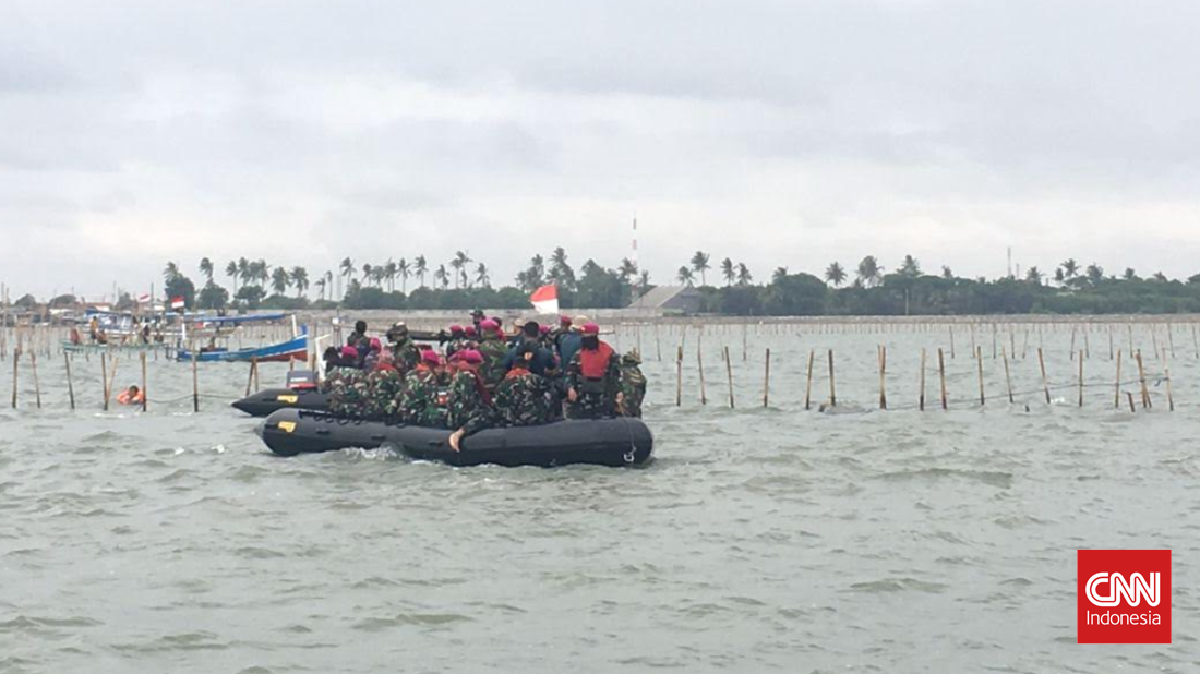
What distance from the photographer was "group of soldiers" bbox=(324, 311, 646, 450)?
2445 cm

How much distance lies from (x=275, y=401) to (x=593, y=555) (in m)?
20.2

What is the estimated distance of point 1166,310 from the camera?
180m

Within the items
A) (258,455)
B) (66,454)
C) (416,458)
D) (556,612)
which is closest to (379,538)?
(556,612)

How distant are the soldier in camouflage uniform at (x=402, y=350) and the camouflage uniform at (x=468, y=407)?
2.47 metres

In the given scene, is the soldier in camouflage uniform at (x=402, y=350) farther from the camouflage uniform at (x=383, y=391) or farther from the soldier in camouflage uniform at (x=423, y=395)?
the soldier in camouflage uniform at (x=423, y=395)

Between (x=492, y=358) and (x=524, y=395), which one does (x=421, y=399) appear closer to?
(x=492, y=358)

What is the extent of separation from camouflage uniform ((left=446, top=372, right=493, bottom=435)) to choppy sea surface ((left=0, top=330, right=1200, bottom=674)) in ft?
2.58

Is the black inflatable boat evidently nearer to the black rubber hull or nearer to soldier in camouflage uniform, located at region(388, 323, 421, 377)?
soldier in camouflage uniform, located at region(388, 323, 421, 377)

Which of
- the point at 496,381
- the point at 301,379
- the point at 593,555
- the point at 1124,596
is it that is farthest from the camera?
the point at 301,379

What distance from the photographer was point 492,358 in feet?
85.8

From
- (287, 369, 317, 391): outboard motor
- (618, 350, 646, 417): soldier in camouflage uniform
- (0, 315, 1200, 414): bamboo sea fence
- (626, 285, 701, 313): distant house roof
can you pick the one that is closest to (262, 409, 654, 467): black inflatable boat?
(618, 350, 646, 417): soldier in camouflage uniform

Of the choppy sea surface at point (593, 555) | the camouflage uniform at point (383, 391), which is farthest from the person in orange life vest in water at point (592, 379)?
the camouflage uniform at point (383, 391)

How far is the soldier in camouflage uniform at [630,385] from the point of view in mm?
25234

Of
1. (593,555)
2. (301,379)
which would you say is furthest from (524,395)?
(301,379)
